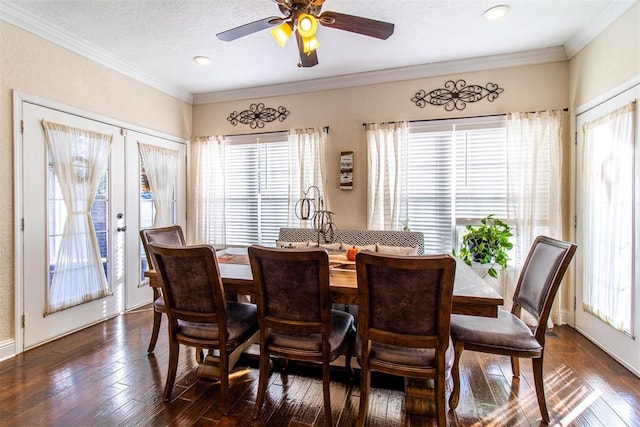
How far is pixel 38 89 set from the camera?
8.52 ft

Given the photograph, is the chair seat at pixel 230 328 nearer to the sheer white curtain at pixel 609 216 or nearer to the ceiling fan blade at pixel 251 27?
the ceiling fan blade at pixel 251 27

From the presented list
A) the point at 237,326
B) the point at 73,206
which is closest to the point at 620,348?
the point at 237,326

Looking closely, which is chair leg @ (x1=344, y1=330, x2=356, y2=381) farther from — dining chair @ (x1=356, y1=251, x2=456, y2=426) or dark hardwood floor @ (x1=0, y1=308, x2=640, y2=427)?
dining chair @ (x1=356, y1=251, x2=456, y2=426)

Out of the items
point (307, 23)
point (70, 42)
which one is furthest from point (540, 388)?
point (70, 42)

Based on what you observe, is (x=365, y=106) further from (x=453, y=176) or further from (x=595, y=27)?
(x=595, y=27)

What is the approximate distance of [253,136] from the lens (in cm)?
407

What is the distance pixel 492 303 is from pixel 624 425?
3.67ft

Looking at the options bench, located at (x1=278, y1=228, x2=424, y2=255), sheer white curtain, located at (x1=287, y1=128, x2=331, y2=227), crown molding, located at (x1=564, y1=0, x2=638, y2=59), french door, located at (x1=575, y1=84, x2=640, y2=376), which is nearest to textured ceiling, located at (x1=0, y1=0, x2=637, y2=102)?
crown molding, located at (x1=564, y1=0, x2=638, y2=59)

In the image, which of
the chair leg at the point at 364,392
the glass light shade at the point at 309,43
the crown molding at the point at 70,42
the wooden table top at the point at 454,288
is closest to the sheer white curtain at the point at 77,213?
the crown molding at the point at 70,42

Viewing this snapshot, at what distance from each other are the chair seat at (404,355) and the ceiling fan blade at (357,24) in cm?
182

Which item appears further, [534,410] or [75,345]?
[75,345]

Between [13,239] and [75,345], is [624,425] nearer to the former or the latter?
[75,345]

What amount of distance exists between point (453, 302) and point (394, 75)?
110 inches

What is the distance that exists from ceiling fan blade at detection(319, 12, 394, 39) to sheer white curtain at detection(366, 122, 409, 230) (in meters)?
1.61
